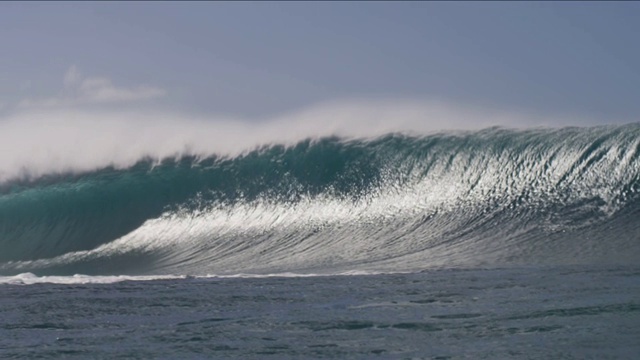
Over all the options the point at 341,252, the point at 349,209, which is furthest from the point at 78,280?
the point at 349,209

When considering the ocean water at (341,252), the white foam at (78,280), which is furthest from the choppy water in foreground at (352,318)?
the white foam at (78,280)

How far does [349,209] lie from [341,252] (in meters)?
2.91

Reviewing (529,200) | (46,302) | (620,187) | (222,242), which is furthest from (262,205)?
(46,302)

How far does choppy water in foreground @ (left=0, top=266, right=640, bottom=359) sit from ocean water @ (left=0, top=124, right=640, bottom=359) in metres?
0.04

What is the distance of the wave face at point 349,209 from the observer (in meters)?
16.8

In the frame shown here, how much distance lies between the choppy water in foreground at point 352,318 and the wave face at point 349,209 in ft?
7.75

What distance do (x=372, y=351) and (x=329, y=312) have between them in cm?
217

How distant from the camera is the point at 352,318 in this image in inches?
397

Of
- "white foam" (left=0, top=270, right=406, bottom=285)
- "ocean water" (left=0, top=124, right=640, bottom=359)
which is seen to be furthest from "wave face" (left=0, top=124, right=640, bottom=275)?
"white foam" (left=0, top=270, right=406, bottom=285)

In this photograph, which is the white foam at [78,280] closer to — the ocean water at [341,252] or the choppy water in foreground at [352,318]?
the ocean water at [341,252]

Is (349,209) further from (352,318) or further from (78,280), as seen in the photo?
(352,318)

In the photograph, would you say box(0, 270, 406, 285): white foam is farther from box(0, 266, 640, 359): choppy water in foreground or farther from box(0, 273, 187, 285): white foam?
box(0, 266, 640, 359): choppy water in foreground

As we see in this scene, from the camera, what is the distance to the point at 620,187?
18.3m

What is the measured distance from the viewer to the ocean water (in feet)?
30.1
